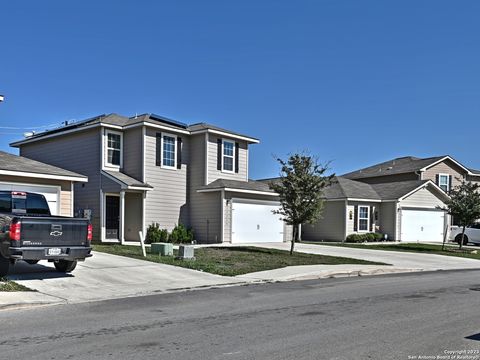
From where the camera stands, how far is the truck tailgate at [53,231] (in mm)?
11922

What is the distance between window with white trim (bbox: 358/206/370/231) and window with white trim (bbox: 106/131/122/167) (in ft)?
52.4

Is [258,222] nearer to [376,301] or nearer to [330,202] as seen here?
[330,202]

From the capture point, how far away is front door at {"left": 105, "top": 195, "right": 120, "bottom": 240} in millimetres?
26344

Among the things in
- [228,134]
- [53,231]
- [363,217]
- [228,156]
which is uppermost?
[228,134]

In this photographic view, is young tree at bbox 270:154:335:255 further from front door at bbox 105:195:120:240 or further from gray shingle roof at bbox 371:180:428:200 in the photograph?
gray shingle roof at bbox 371:180:428:200

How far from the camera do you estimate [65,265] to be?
1402 cm

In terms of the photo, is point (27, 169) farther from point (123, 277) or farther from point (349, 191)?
point (349, 191)

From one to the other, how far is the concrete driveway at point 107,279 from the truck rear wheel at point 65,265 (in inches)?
6.2

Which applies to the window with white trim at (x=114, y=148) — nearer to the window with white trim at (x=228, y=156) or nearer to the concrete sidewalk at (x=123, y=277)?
the window with white trim at (x=228, y=156)

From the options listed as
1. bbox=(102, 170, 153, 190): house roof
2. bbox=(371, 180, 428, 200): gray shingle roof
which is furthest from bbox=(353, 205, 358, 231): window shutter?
bbox=(102, 170, 153, 190): house roof

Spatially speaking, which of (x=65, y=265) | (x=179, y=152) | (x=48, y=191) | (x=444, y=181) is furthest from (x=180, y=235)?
(x=444, y=181)

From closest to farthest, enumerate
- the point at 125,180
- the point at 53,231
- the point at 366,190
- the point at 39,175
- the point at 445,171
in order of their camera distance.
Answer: the point at 53,231
the point at 39,175
the point at 125,180
the point at 366,190
the point at 445,171

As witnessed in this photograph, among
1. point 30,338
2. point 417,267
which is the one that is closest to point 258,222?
point 417,267

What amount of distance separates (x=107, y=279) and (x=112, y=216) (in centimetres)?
1331
